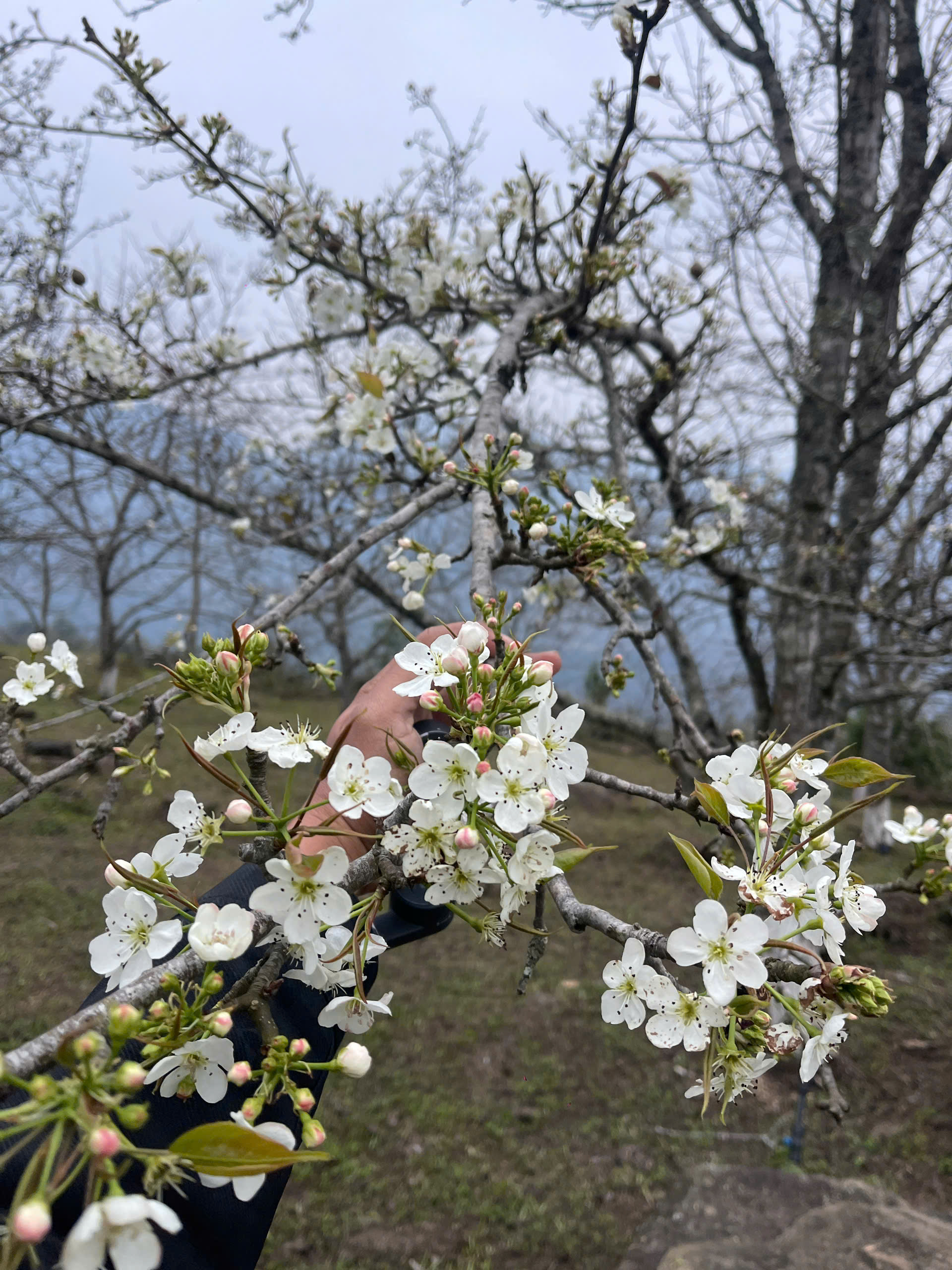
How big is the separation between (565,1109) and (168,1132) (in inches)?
145

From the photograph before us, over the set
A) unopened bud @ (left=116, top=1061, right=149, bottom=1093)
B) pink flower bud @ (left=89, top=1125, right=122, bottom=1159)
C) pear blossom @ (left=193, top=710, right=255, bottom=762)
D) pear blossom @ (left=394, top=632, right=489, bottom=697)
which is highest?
pear blossom @ (left=394, top=632, right=489, bottom=697)

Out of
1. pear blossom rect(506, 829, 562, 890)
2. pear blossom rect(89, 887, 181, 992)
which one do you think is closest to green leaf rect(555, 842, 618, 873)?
pear blossom rect(506, 829, 562, 890)

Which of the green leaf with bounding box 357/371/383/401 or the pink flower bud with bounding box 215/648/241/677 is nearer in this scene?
the pink flower bud with bounding box 215/648/241/677

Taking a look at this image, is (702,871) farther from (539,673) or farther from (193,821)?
(193,821)

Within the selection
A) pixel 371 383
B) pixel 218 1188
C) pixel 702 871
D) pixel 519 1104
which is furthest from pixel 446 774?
pixel 519 1104

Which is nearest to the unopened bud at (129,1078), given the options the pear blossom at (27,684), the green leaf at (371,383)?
the pear blossom at (27,684)

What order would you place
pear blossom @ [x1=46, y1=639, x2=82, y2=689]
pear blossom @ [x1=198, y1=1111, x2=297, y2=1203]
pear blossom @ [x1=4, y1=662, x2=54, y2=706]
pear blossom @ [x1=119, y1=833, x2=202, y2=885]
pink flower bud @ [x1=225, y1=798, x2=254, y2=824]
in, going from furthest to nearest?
pear blossom @ [x1=46, y1=639, x2=82, y2=689] → pear blossom @ [x1=4, y1=662, x2=54, y2=706] → pear blossom @ [x1=119, y1=833, x2=202, y2=885] → pink flower bud @ [x1=225, y1=798, x2=254, y2=824] → pear blossom @ [x1=198, y1=1111, x2=297, y2=1203]

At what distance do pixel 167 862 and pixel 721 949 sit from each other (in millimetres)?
663

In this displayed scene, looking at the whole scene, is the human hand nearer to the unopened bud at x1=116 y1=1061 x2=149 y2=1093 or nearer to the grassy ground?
the unopened bud at x1=116 y1=1061 x2=149 y2=1093

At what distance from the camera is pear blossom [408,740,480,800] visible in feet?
2.60

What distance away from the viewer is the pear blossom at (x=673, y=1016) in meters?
0.85

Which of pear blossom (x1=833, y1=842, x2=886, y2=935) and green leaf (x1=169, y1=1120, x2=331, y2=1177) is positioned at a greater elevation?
pear blossom (x1=833, y1=842, x2=886, y2=935)

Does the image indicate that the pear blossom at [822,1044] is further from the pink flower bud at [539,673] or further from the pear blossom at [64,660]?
the pear blossom at [64,660]

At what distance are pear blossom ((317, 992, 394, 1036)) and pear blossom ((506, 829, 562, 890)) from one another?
8.7 inches
